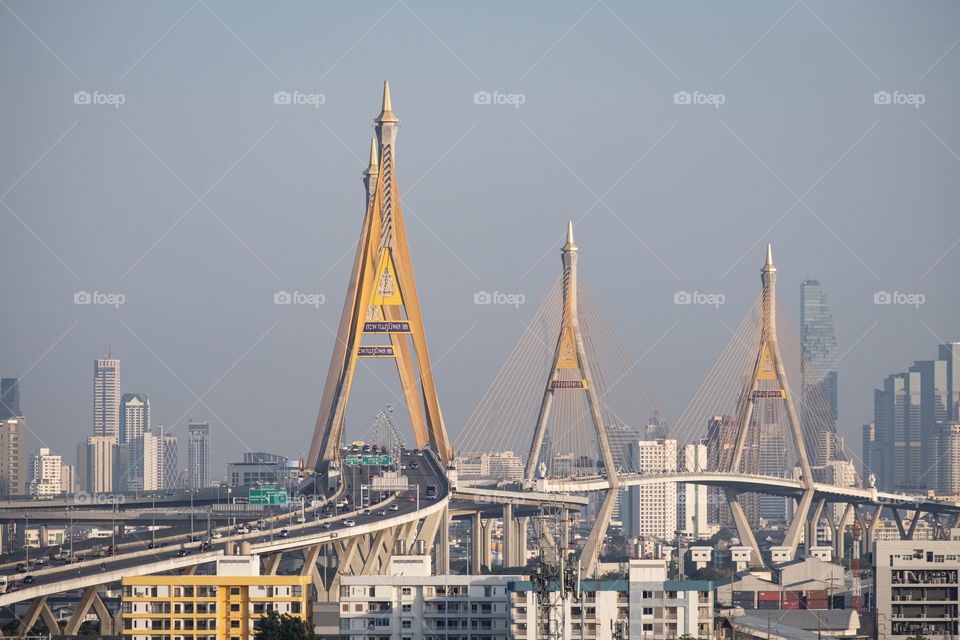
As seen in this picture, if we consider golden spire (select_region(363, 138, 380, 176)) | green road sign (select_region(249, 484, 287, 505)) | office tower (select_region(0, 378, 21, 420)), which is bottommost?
green road sign (select_region(249, 484, 287, 505))

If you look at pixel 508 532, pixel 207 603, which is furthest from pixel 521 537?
pixel 207 603

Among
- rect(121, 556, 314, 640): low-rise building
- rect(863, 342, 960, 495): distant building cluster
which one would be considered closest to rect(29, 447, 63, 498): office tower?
rect(863, 342, 960, 495): distant building cluster

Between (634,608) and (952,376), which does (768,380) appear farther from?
(634,608)

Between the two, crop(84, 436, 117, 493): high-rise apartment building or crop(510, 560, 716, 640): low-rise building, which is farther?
crop(84, 436, 117, 493): high-rise apartment building

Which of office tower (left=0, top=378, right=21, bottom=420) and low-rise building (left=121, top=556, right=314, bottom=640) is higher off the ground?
office tower (left=0, top=378, right=21, bottom=420)

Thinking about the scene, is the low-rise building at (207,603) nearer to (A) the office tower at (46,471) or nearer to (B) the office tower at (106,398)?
(A) the office tower at (46,471)

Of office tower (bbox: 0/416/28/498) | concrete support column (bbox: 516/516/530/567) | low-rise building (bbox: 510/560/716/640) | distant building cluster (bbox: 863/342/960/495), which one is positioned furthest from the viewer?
distant building cluster (bbox: 863/342/960/495)

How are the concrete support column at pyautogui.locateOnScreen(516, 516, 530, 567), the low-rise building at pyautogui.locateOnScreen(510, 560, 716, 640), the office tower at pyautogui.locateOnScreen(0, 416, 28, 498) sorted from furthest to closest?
the office tower at pyautogui.locateOnScreen(0, 416, 28, 498) < the concrete support column at pyautogui.locateOnScreen(516, 516, 530, 567) < the low-rise building at pyautogui.locateOnScreen(510, 560, 716, 640)

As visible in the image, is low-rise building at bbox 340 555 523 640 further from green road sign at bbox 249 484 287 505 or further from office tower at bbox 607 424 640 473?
office tower at bbox 607 424 640 473
